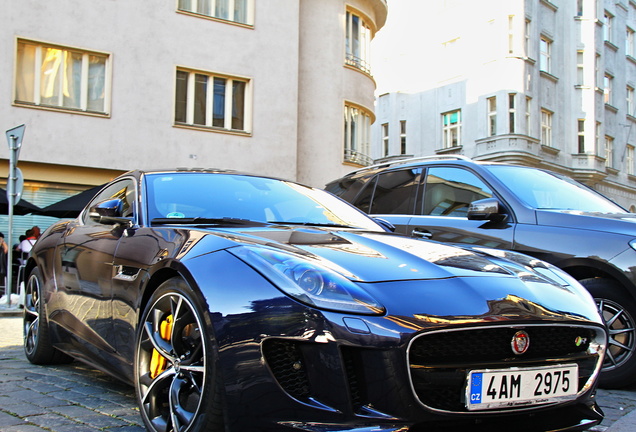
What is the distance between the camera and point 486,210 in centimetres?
509

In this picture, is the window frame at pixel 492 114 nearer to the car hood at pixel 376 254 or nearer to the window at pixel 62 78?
the window at pixel 62 78

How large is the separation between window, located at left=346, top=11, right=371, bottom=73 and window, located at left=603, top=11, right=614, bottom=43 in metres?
20.7

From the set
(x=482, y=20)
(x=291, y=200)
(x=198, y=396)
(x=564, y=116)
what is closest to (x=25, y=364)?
(x=291, y=200)

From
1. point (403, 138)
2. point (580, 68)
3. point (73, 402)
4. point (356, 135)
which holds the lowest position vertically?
point (73, 402)

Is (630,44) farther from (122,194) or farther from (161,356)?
(161,356)

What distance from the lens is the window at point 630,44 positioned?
130 feet

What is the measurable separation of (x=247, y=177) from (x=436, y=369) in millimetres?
2315

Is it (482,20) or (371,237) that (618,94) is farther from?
(371,237)

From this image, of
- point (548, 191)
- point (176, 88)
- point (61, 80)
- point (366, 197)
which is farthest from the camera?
point (176, 88)

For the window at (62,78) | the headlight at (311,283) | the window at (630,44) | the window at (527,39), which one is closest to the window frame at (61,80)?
the window at (62,78)

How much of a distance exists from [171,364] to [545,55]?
3276 centimetres

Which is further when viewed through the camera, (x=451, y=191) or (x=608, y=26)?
(x=608, y=26)

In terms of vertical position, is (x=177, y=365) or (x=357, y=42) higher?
(x=357, y=42)

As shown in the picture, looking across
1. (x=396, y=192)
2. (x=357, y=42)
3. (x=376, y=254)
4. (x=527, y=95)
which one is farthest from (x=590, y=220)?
(x=527, y=95)
